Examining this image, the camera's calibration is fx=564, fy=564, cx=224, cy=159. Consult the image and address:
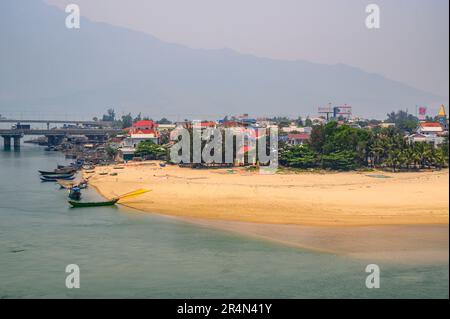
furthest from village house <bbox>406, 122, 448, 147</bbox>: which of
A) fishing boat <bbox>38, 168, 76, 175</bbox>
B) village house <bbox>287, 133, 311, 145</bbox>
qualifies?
fishing boat <bbox>38, 168, 76, 175</bbox>

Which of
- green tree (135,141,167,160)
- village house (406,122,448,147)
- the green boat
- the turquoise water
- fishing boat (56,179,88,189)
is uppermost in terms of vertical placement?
village house (406,122,448,147)

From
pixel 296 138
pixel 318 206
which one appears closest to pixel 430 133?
pixel 296 138

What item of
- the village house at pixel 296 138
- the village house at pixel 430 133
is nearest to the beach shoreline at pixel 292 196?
the village house at pixel 430 133

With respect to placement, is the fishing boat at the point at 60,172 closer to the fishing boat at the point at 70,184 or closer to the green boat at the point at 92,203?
the fishing boat at the point at 70,184

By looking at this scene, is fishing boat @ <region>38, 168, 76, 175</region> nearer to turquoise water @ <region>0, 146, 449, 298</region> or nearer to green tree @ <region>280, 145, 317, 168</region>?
green tree @ <region>280, 145, 317, 168</region>

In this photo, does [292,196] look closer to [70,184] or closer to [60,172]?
[70,184]

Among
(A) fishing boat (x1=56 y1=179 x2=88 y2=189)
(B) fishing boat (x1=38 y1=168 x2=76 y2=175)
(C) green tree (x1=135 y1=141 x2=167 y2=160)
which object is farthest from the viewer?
(C) green tree (x1=135 y1=141 x2=167 y2=160)

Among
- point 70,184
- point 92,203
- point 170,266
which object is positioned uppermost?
point 70,184
